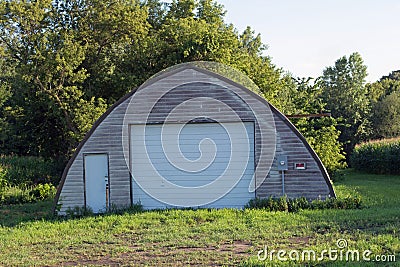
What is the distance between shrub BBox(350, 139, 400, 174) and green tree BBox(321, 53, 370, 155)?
5.48 m

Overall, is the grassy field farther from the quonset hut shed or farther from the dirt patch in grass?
the quonset hut shed

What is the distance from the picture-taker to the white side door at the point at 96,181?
1252 centimetres

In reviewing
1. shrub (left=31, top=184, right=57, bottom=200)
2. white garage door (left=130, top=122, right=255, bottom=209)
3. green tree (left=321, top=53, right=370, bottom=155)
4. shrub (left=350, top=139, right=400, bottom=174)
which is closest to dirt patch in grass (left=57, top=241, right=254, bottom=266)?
white garage door (left=130, top=122, right=255, bottom=209)

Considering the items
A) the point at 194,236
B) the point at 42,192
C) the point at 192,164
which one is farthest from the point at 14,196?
the point at 194,236

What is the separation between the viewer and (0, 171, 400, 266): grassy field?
765cm

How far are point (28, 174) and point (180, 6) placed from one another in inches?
477

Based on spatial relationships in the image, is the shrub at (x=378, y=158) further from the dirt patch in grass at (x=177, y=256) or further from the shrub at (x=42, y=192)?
the dirt patch in grass at (x=177, y=256)

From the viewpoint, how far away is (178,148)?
12.7 metres

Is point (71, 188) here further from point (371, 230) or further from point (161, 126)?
point (371, 230)

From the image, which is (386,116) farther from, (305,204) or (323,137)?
(305,204)

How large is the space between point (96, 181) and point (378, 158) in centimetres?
1824

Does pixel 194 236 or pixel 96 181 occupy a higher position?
pixel 96 181

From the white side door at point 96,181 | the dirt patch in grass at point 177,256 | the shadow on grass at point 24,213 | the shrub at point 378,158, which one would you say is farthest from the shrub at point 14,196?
the shrub at point 378,158

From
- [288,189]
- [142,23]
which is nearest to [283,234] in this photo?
[288,189]
